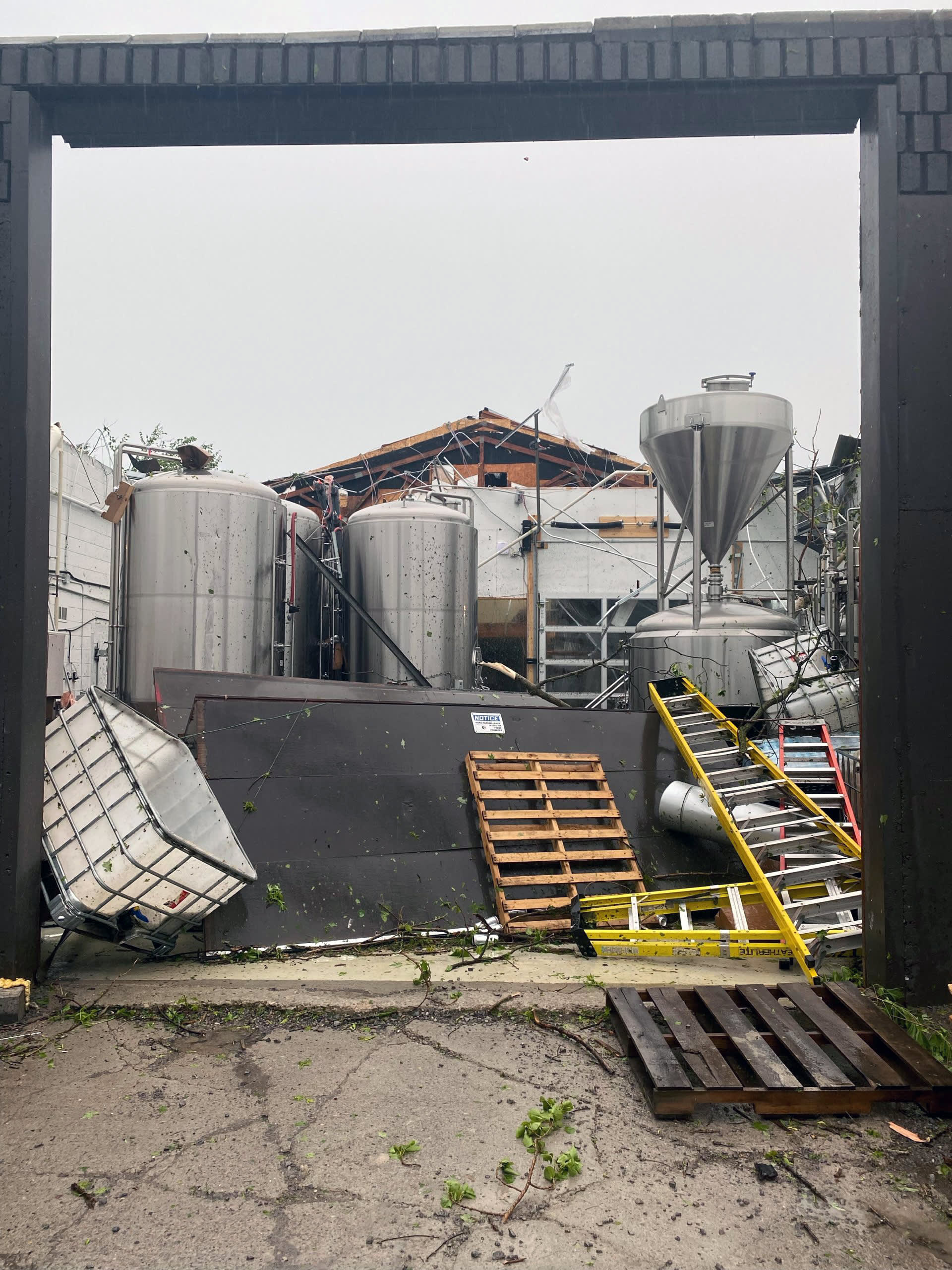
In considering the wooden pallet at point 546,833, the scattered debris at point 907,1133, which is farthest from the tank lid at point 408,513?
the scattered debris at point 907,1133

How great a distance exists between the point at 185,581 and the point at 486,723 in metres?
3.78

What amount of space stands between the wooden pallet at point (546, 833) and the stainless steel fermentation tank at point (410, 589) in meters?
3.89

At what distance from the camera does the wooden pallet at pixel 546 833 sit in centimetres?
605

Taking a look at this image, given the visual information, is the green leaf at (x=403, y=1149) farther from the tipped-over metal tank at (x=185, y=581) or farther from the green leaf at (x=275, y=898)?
the tipped-over metal tank at (x=185, y=581)

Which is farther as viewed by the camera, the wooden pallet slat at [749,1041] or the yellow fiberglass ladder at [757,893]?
the yellow fiberglass ladder at [757,893]

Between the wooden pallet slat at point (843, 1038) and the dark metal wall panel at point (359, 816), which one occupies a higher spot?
the dark metal wall panel at point (359, 816)

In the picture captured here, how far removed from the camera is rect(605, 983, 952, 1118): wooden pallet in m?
3.39

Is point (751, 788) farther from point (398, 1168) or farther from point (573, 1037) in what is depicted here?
point (398, 1168)

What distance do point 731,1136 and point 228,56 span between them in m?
5.60

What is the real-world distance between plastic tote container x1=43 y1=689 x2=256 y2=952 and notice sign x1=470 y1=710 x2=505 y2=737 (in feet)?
7.39

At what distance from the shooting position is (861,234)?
4852 mm

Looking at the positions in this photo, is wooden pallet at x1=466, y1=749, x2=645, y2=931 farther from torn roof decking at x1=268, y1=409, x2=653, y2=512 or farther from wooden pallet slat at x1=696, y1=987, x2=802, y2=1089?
torn roof decking at x1=268, y1=409, x2=653, y2=512

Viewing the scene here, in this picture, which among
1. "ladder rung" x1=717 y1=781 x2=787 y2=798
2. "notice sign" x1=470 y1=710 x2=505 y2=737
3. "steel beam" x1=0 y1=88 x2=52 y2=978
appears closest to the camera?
"steel beam" x1=0 y1=88 x2=52 y2=978

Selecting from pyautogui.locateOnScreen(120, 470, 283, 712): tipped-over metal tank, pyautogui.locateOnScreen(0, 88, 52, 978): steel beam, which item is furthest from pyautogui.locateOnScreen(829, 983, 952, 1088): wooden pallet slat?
pyautogui.locateOnScreen(120, 470, 283, 712): tipped-over metal tank
